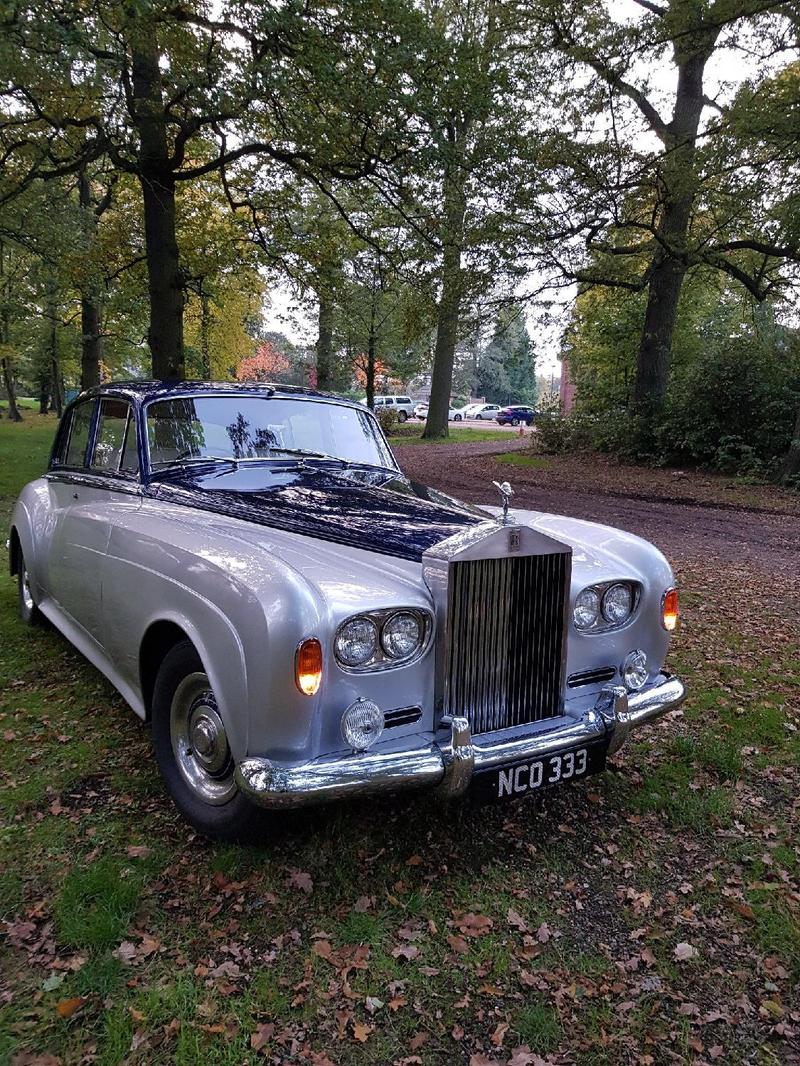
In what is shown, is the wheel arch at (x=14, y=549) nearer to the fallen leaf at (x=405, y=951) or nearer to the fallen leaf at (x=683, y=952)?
the fallen leaf at (x=405, y=951)

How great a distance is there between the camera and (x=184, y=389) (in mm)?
4277

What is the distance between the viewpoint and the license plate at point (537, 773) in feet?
8.87

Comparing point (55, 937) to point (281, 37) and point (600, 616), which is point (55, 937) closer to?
point (600, 616)

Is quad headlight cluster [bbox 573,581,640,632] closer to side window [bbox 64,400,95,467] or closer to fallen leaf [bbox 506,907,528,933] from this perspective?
fallen leaf [bbox 506,907,528,933]

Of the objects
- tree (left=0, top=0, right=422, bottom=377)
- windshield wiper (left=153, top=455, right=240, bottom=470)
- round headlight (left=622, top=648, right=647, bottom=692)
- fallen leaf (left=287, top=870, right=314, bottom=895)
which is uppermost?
tree (left=0, top=0, right=422, bottom=377)

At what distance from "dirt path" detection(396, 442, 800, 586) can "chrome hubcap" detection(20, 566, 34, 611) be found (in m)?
7.09

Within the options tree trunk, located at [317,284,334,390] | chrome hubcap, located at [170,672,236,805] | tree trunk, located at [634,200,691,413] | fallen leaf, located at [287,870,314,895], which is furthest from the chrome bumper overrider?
tree trunk, located at [317,284,334,390]

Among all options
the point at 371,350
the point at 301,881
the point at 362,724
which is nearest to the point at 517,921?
the point at 301,881

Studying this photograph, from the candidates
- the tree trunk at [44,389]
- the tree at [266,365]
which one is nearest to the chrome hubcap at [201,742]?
the tree at [266,365]

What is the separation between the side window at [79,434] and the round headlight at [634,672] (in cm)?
365

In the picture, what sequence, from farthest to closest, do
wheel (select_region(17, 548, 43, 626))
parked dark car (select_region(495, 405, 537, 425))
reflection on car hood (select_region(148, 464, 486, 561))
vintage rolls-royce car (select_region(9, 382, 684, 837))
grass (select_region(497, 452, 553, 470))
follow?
1. parked dark car (select_region(495, 405, 537, 425))
2. grass (select_region(497, 452, 553, 470))
3. wheel (select_region(17, 548, 43, 626))
4. reflection on car hood (select_region(148, 464, 486, 561))
5. vintage rolls-royce car (select_region(9, 382, 684, 837))

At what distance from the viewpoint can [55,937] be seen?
2496 mm

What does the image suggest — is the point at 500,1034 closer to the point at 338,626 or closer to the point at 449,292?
the point at 338,626

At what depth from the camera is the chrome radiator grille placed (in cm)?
276
